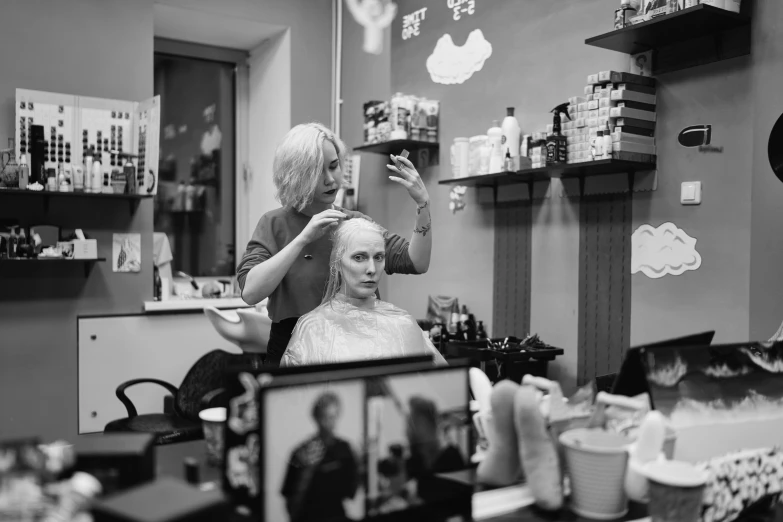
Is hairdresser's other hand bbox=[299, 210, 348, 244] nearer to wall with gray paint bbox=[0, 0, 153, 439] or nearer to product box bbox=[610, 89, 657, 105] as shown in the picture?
product box bbox=[610, 89, 657, 105]

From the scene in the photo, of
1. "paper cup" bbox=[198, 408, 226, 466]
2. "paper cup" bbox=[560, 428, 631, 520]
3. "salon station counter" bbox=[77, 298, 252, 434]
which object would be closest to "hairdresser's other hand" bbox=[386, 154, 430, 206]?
"paper cup" bbox=[198, 408, 226, 466]

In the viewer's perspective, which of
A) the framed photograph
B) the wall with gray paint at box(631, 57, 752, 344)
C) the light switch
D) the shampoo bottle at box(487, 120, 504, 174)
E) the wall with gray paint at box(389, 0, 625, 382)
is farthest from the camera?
the shampoo bottle at box(487, 120, 504, 174)

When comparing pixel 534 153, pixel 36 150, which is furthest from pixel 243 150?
pixel 534 153

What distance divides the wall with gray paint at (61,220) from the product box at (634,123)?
2945 millimetres

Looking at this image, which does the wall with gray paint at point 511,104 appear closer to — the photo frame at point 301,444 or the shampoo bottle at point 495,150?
the shampoo bottle at point 495,150

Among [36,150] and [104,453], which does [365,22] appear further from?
[104,453]

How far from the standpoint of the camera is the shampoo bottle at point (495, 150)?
346 centimetres

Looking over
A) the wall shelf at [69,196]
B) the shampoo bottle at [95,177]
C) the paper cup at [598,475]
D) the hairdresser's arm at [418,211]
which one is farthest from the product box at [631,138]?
the shampoo bottle at [95,177]

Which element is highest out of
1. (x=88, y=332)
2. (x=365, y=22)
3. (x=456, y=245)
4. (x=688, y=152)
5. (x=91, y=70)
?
(x=365, y=22)

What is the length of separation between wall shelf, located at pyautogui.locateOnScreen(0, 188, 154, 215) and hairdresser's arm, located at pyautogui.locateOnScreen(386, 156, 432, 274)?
237cm

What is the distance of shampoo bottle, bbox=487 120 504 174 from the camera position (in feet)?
11.4

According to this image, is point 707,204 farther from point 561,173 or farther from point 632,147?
point 561,173

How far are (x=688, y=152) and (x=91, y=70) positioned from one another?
3.45 meters

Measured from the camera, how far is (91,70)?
161 inches
